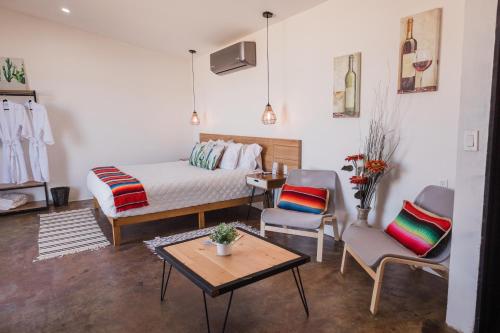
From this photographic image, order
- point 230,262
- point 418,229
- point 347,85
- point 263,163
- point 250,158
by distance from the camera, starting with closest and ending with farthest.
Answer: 1. point 230,262
2. point 418,229
3. point 347,85
4. point 250,158
5. point 263,163

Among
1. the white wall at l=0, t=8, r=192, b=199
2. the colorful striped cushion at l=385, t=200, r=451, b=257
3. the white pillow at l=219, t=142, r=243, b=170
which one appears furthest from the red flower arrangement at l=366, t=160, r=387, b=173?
the white wall at l=0, t=8, r=192, b=199

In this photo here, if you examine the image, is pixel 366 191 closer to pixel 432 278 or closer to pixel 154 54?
pixel 432 278

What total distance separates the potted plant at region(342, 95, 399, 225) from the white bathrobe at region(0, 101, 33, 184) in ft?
15.1

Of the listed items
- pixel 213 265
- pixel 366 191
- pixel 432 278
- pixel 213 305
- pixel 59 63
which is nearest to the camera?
pixel 213 265

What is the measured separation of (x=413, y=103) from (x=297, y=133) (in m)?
1.54

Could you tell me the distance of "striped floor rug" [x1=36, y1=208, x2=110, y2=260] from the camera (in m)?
3.39

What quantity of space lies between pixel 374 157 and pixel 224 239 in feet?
5.62

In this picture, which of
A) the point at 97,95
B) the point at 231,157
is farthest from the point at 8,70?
the point at 231,157

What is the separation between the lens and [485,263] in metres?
1.60

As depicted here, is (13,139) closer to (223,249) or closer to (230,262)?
(223,249)

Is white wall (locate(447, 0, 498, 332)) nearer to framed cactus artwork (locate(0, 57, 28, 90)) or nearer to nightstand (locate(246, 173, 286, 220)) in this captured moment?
nightstand (locate(246, 173, 286, 220))

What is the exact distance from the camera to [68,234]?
3859 mm

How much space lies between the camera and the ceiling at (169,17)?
150 inches

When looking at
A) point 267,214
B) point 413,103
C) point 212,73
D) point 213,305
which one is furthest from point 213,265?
point 212,73
